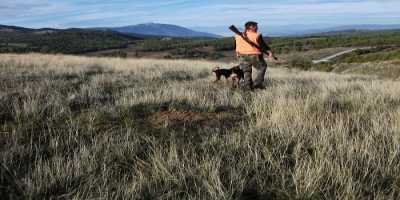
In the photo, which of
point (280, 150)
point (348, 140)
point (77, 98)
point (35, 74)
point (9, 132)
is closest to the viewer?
point (280, 150)

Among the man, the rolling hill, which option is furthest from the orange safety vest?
the rolling hill

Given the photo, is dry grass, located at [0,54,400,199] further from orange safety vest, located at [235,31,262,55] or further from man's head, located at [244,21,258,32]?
man's head, located at [244,21,258,32]

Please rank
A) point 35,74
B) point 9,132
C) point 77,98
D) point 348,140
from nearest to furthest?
point 348,140, point 9,132, point 77,98, point 35,74

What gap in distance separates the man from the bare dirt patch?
3919mm

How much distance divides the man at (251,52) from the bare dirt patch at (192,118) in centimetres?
392

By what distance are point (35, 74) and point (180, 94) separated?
6611 mm

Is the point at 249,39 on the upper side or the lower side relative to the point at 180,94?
upper

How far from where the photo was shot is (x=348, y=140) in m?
4.50

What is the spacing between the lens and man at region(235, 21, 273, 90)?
10.1 metres

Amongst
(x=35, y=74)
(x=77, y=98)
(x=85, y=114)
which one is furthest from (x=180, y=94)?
(x=35, y=74)

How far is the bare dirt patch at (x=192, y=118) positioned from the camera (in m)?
5.49

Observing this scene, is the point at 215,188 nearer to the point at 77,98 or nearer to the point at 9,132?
the point at 9,132

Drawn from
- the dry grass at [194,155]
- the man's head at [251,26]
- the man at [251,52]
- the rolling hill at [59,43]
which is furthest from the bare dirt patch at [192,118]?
the rolling hill at [59,43]

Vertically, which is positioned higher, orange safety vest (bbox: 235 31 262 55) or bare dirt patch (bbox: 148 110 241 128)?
orange safety vest (bbox: 235 31 262 55)
